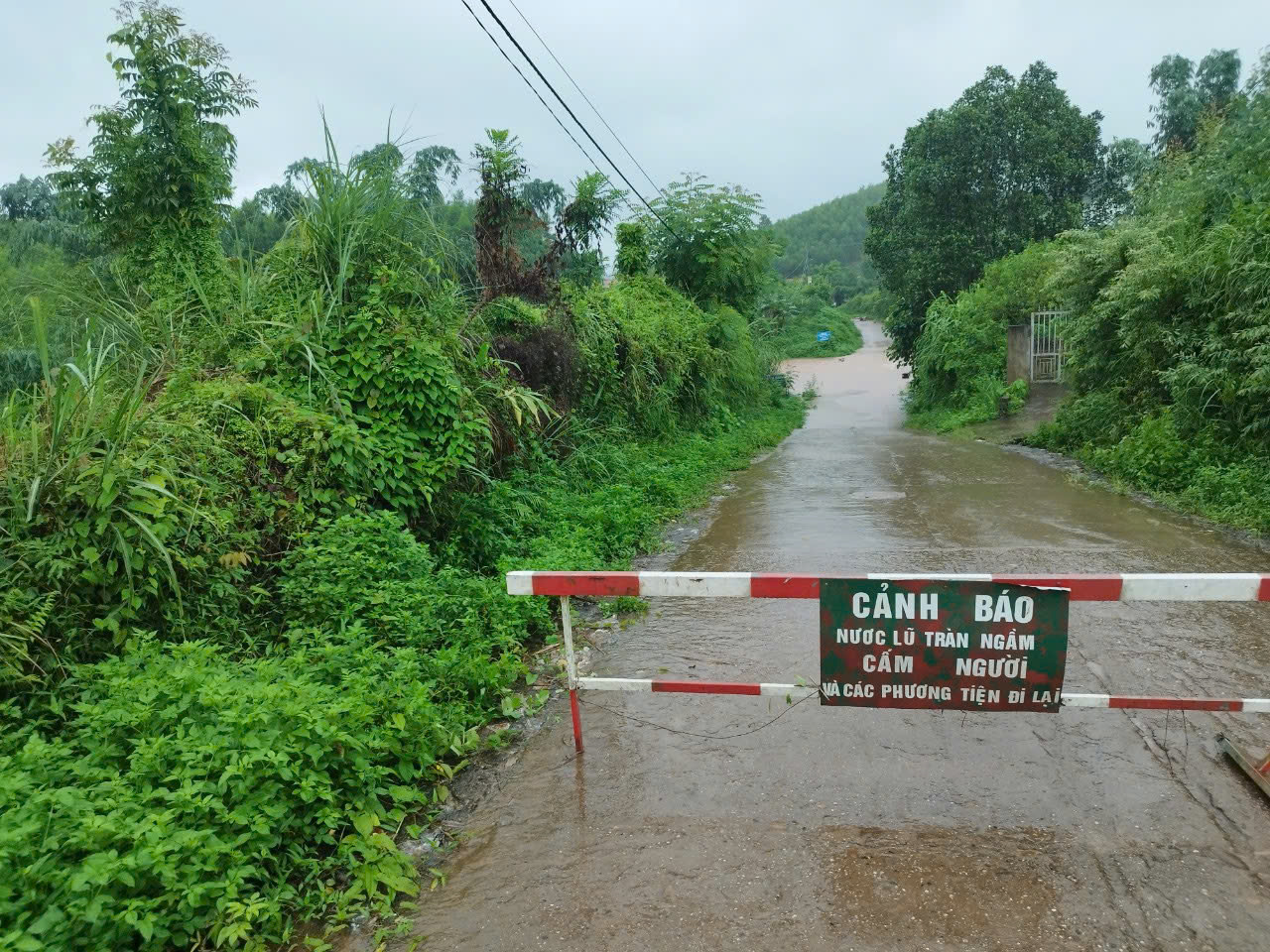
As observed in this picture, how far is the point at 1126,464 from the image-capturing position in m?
10.8

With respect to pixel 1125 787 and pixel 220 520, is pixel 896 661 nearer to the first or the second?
pixel 1125 787

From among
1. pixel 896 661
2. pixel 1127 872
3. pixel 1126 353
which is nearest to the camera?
pixel 1127 872

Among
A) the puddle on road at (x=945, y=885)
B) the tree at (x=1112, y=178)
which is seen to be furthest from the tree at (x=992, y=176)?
the puddle on road at (x=945, y=885)

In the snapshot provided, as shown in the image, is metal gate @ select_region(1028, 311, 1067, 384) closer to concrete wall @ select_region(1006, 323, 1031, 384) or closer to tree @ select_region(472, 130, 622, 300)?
concrete wall @ select_region(1006, 323, 1031, 384)

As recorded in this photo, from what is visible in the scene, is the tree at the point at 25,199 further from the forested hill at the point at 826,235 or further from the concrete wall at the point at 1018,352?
the forested hill at the point at 826,235

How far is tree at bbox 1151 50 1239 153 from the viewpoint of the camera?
36250 millimetres

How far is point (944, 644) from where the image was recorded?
3.15 m

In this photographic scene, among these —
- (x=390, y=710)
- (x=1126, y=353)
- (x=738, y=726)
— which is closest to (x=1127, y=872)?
(x=738, y=726)

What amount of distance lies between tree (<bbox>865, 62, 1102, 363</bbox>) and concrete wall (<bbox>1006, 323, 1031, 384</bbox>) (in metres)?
8.76

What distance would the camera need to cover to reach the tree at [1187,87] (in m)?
36.2

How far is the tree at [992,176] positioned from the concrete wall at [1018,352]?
28.7 ft

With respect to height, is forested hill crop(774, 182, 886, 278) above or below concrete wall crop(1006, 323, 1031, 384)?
above

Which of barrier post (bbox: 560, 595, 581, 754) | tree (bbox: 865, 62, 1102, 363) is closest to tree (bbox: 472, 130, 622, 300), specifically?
barrier post (bbox: 560, 595, 581, 754)

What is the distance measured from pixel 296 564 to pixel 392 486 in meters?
1.01
